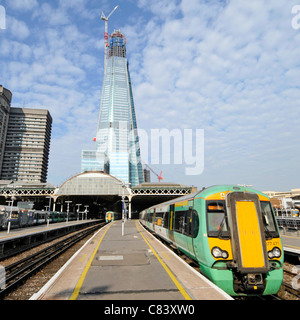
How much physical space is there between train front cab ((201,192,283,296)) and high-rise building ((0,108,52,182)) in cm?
20348

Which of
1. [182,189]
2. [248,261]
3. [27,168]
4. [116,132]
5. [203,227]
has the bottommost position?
[248,261]

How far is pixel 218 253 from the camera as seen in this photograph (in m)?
7.32

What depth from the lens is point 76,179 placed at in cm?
8300

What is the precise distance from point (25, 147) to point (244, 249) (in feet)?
704

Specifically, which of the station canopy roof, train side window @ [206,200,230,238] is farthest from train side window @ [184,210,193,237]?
the station canopy roof

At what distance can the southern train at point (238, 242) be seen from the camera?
22.4ft

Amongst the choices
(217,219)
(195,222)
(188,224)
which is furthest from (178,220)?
(217,219)

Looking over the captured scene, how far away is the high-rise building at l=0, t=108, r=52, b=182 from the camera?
181750mm

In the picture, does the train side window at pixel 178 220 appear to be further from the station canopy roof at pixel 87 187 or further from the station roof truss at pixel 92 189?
the station canopy roof at pixel 87 187

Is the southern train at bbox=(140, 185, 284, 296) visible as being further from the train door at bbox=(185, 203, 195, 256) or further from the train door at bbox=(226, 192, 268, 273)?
the train door at bbox=(185, 203, 195, 256)
